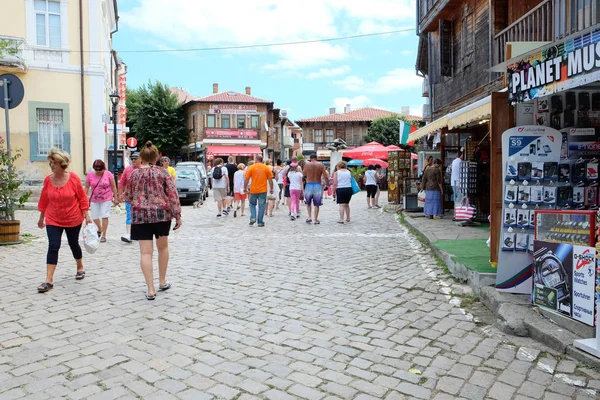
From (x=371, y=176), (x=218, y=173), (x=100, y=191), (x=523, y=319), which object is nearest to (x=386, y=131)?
(x=371, y=176)

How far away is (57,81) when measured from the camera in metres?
20.0

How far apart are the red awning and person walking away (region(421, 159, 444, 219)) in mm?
36318

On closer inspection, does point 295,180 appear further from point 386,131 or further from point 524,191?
point 386,131

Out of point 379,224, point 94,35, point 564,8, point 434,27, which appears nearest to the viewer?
point 564,8

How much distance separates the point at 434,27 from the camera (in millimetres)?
16938

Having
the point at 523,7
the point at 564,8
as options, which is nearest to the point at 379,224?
the point at 523,7

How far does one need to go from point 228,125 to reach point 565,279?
1885 inches

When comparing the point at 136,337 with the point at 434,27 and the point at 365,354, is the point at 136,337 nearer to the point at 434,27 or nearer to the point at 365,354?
the point at 365,354

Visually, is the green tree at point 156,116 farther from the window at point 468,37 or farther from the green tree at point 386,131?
the window at point 468,37

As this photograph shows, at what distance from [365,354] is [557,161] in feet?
9.70

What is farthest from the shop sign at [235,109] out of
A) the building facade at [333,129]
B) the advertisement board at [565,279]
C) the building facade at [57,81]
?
the advertisement board at [565,279]

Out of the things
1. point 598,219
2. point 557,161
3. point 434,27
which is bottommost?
point 598,219

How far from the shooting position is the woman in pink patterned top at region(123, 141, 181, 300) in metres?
5.48

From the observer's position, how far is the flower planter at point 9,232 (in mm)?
9180
